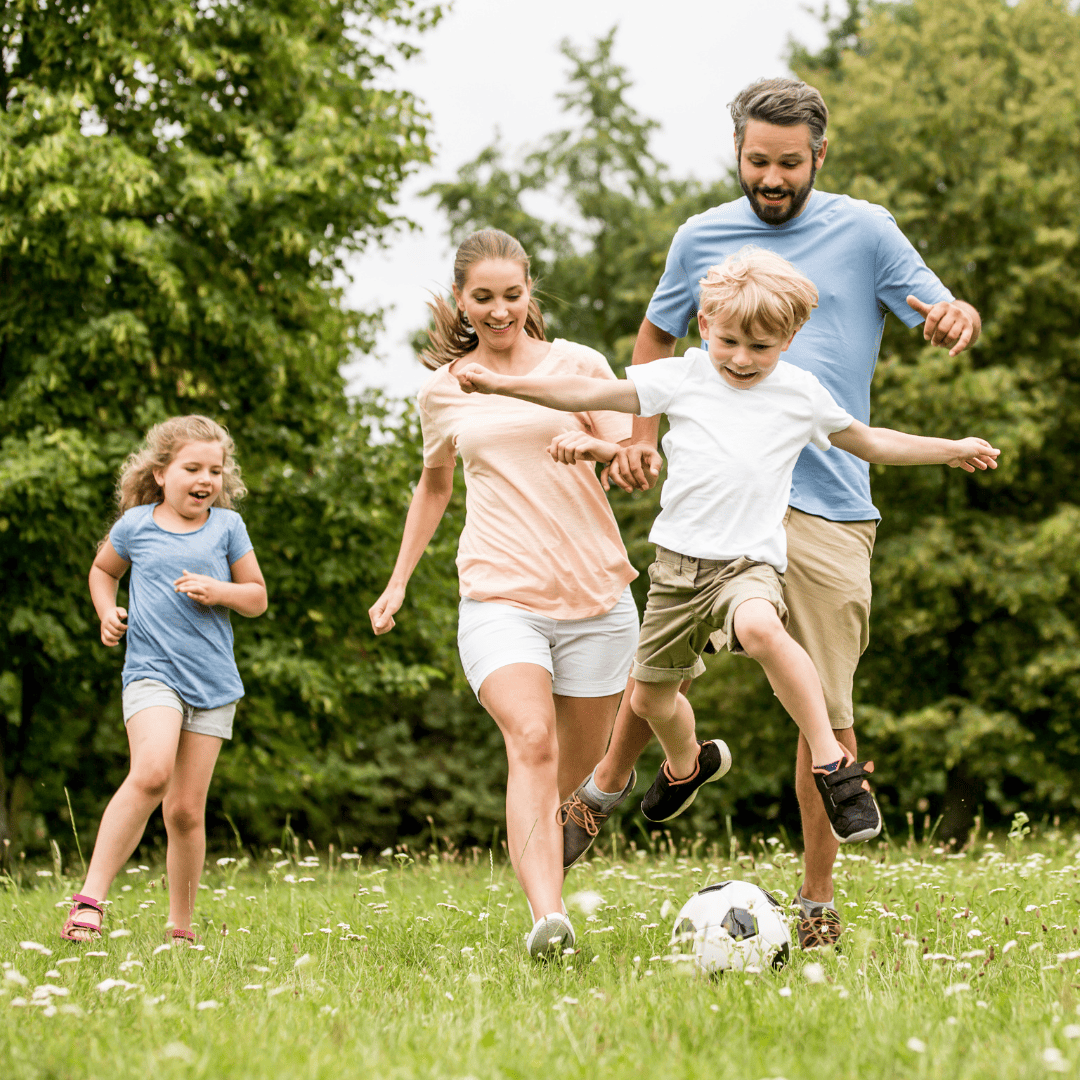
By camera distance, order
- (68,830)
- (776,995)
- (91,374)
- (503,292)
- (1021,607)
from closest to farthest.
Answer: (776,995) → (503,292) → (91,374) → (68,830) → (1021,607)

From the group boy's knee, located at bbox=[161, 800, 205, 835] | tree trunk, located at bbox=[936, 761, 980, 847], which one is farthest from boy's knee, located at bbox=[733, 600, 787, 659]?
tree trunk, located at bbox=[936, 761, 980, 847]

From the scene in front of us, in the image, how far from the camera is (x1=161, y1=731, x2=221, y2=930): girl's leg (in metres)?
4.64

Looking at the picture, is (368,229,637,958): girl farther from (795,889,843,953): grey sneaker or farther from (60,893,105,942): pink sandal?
(60,893,105,942): pink sandal

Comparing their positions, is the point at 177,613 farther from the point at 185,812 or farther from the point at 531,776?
the point at 531,776

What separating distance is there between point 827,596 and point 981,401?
12.8m

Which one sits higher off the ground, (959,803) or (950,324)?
(950,324)

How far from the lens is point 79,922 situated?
424cm

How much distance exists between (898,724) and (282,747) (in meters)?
7.77

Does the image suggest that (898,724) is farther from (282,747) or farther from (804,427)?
(804,427)

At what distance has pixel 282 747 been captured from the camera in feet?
39.3

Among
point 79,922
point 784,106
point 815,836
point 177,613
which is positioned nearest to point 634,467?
point 784,106

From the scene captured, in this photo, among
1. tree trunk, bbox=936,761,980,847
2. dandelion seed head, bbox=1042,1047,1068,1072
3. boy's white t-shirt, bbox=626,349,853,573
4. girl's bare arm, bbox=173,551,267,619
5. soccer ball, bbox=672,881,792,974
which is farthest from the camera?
tree trunk, bbox=936,761,980,847

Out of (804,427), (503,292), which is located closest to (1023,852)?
(804,427)

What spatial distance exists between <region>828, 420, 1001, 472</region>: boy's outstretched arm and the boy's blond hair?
0.42 m
